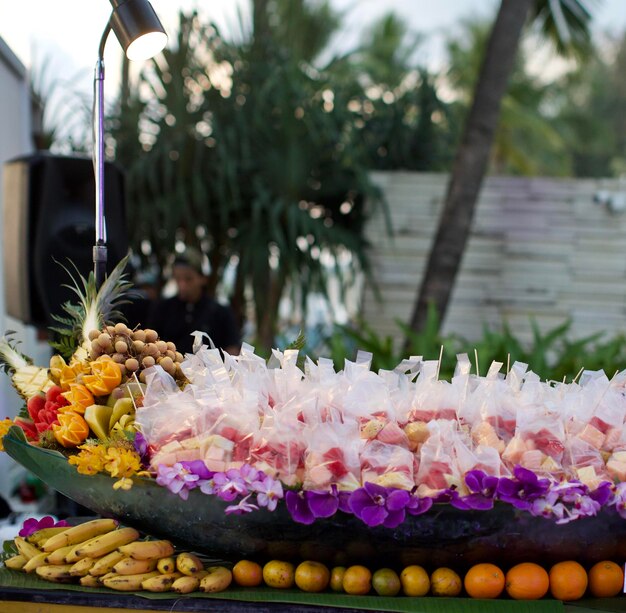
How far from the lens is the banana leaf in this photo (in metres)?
1.54

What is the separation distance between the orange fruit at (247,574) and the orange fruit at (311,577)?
8 cm

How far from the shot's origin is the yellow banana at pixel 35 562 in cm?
164

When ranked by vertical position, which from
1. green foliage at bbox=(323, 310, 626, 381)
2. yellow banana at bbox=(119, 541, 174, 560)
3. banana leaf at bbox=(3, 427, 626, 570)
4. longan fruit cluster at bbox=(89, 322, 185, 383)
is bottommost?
green foliage at bbox=(323, 310, 626, 381)

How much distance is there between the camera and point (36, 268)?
380 centimetres

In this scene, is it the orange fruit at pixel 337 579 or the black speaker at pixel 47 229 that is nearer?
the orange fruit at pixel 337 579

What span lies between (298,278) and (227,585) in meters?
4.56

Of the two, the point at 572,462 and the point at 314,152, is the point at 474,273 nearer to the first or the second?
the point at 314,152

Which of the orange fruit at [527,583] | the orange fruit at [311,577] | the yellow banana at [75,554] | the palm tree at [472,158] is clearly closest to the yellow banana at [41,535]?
the yellow banana at [75,554]

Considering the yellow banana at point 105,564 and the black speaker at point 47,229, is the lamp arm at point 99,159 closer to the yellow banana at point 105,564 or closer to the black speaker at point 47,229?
the yellow banana at point 105,564

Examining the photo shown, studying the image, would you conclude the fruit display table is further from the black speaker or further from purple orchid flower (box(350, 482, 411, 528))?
the black speaker

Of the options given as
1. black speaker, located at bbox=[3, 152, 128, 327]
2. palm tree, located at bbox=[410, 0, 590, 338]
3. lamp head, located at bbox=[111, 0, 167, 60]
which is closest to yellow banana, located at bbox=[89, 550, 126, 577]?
lamp head, located at bbox=[111, 0, 167, 60]

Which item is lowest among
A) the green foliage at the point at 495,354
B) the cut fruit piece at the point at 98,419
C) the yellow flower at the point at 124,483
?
the green foliage at the point at 495,354

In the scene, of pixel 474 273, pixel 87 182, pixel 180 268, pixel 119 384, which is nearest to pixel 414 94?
pixel 474 273

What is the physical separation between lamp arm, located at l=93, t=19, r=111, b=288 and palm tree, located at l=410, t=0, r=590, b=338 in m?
→ 3.53
